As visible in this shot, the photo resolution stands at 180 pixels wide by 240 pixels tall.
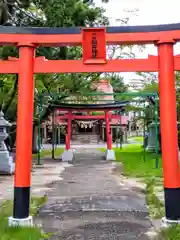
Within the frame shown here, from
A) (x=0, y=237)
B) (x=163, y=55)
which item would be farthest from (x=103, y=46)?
(x=0, y=237)

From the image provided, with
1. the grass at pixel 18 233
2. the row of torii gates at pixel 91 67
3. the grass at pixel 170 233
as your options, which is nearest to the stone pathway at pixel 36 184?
the grass at pixel 18 233

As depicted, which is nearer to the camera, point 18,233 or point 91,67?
point 18,233

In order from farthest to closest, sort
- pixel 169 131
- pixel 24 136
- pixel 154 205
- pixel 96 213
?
pixel 154 205, pixel 96 213, pixel 24 136, pixel 169 131

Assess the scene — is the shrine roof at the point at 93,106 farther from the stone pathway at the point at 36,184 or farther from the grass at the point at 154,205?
the grass at the point at 154,205

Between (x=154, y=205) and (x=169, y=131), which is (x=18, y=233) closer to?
(x=169, y=131)

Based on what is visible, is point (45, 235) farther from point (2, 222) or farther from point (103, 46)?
point (103, 46)

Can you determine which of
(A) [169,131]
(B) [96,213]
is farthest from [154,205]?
(A) [169,131]

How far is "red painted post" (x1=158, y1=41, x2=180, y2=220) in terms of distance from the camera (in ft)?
15.8

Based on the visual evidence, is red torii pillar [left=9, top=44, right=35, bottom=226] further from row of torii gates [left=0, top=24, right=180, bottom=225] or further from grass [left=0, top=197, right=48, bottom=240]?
grass [left=0, top=197, right=48, bottom=240]

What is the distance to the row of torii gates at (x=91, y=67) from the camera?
4.90m

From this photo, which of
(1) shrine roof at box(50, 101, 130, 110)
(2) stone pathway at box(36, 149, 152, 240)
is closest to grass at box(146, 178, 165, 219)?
(2) stone pathway at box(36, 149, 152, 240)

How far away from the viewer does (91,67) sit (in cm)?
515

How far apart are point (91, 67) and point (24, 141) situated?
1.56 metres

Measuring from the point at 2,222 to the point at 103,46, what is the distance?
3.13 meters
